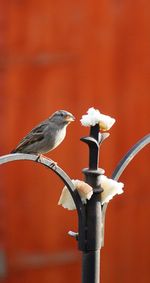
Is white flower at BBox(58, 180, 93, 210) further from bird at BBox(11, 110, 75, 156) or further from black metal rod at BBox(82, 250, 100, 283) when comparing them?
bird at BBox(11, 110, 75, 156)

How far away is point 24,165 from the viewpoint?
4273 mm

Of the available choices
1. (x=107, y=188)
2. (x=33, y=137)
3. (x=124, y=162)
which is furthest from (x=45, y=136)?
(x=107, y=188)

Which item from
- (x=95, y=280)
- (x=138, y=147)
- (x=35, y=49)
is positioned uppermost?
(x=35, y=49)

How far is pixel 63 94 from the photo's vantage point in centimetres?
431

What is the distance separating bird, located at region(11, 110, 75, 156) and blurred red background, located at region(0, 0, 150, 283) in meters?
1.85

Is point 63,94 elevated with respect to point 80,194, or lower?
elevated

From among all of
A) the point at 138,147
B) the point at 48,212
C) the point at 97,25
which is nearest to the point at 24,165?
the point at 48,212

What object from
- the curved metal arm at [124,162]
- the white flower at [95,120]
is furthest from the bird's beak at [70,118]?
the white flower at [95,120]

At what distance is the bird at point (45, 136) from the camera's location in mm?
2311

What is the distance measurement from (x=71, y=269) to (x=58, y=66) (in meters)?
1.28

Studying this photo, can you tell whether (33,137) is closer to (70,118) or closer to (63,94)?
(70,118)

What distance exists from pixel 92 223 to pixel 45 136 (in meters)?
0.77

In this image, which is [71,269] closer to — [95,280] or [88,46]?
[88,46]

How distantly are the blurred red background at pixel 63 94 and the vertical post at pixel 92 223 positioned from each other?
2598mm
